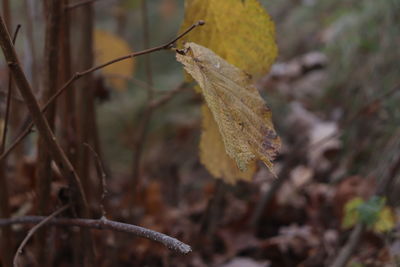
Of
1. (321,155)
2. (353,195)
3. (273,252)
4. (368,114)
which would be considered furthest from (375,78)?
(273,252)

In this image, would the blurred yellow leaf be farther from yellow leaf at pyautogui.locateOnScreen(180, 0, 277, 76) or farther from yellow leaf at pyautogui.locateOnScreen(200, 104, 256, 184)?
yellow leaf at pyautogui.locateOnScreen(180, 0, 277, 76)

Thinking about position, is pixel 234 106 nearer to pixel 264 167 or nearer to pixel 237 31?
pixel 237 31

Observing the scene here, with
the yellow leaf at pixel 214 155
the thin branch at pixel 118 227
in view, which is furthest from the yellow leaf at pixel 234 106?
the yellow leaf at pixel 214 155

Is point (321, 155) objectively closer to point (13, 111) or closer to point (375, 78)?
point (375, 78)

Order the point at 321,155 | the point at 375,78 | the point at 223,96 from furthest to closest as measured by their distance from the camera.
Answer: the point at 321,155 < the point at 375,78 < the point at 223,96

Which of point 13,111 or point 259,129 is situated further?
point 13,111

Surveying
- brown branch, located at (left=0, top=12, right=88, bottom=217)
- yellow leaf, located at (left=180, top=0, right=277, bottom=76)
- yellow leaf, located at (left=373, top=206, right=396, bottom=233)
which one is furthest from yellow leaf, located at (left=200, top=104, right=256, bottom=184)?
yellow leaf, located at (left=373, top=206, right=396, bottom=233)
